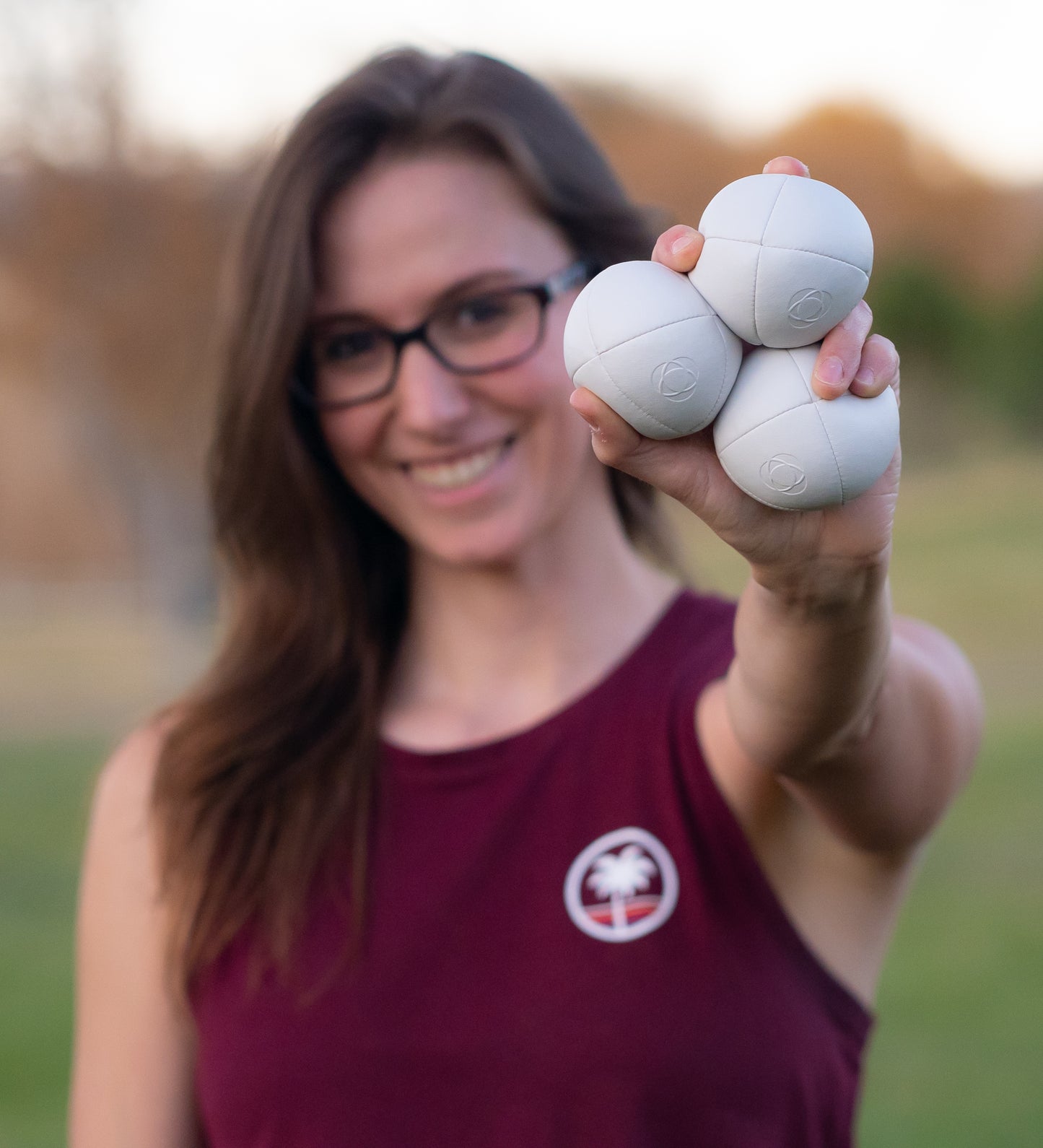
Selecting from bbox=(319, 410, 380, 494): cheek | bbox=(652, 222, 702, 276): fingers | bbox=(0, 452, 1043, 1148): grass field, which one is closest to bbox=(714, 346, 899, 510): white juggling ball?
bbox=(652, 222, 702, 276): fingers

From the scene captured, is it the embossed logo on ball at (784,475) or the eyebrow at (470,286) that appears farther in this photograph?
the eyebrow at (470,286)

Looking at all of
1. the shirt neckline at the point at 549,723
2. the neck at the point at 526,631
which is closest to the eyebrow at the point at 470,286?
the neck at the point at 526,631

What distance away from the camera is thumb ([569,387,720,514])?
1324 millimetres

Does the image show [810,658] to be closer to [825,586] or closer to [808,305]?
[825,586]

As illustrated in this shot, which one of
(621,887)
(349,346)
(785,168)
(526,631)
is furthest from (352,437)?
(785,168)

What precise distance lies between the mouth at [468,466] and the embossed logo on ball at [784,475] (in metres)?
0.85

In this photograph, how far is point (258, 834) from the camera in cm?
215

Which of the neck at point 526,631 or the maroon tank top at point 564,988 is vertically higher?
the neck at point 526,631

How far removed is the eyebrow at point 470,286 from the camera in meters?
2.06

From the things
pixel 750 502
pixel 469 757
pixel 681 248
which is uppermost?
pixel 681 248

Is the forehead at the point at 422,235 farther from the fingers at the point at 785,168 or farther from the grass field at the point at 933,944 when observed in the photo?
the grass field at the point at 933,944

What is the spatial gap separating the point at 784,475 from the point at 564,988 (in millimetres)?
833

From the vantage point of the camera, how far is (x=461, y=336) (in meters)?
2.08

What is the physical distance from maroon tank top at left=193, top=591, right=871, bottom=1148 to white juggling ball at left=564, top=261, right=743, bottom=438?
27.2 inches
